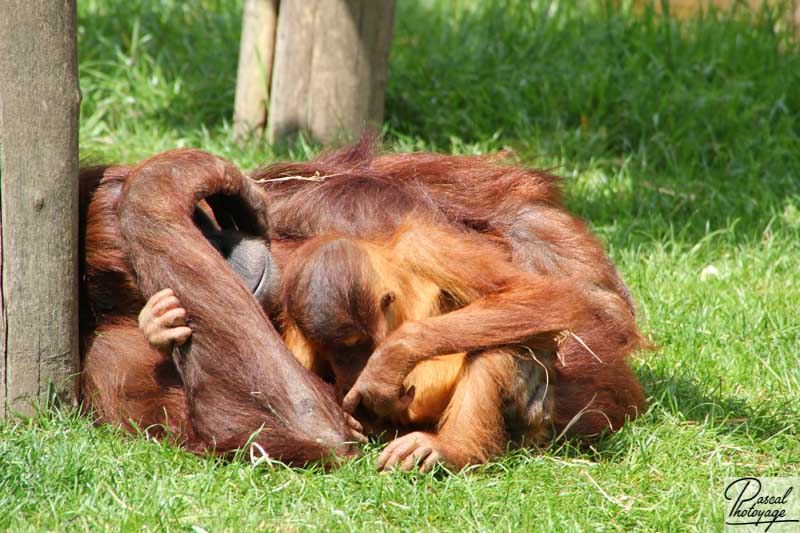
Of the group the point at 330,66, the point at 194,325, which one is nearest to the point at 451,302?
the point at 194,325

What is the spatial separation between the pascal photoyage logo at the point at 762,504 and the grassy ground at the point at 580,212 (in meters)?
0.06

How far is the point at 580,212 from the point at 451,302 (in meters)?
2.27

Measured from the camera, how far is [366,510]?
311 centimetres

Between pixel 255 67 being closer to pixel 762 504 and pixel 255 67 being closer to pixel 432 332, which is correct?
pixel 432 332

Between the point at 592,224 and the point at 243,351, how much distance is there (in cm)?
268

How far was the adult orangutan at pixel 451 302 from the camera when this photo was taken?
331cm

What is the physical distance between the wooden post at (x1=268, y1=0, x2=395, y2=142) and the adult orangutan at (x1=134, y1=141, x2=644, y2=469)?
1.87m

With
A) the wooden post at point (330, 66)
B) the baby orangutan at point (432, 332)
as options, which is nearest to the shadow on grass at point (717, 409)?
the baby orangutan at point (432, 332)

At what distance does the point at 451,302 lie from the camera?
141 inches

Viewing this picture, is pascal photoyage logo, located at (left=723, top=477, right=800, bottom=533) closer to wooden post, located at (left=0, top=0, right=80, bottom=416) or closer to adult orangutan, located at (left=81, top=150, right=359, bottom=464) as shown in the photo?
adult orangutan, located at (left=81, top=150, right=359, bottom=464)

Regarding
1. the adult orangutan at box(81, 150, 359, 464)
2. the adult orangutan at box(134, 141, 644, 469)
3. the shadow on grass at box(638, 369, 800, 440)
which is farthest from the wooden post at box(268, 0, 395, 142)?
the shadow on grass at box(638, 369, 800, 440)

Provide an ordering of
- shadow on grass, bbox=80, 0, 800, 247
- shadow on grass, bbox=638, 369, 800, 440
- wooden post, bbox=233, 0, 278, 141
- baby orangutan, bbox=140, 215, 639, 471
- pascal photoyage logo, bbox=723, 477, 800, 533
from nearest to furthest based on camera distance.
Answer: pascal photoyage logo, bbox=723, 477, 800, 533 < baby orangutan, bbox=140, 215, 639, 471 < shadow on grass, bbox=638, 369, 800, 440 < shadow on grass, bbox=80, 0, 800, 247 < wooden post, bbox=233, 0, 278, 141

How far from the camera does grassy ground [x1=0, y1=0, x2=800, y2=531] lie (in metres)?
3.13

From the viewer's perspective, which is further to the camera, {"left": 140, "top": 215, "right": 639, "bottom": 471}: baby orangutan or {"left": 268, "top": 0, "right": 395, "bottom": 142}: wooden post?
{"left": 268, "top": 0, "right": 395, "bottom": 142}: wooden post
